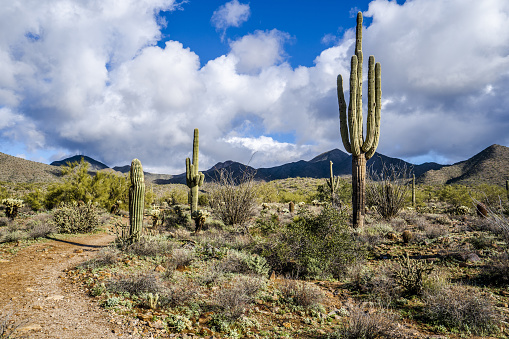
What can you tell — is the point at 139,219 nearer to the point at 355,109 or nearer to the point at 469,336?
the point at 469,336

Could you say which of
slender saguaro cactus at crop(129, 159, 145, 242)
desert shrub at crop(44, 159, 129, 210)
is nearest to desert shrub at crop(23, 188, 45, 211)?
desert shrub at crop(44, 159, 129, 210)

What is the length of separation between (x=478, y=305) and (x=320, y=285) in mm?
2848

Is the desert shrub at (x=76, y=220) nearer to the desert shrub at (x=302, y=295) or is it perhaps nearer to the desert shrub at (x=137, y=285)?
the desert shrub at (x=137, y=285)

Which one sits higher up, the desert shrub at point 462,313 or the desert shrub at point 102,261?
the desert shrub at point 102,261

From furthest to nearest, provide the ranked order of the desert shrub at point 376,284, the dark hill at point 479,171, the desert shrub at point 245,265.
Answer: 1. the dark hill at point 479,171
2. the desert shrub at point 245,265
3. the desert shrub at point 376,284

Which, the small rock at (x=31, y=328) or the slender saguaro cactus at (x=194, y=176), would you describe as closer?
the small rock at (x=31, y=328)

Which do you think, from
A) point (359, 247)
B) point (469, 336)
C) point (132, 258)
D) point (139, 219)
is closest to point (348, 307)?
point (469, 336)

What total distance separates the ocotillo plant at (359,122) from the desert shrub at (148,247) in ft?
23.4

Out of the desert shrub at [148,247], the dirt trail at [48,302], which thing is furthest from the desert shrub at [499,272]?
the desert shrub at [148,247]

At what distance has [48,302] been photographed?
4543 mm

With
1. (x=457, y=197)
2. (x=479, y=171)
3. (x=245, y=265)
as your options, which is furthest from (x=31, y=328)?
(x=479, y=171)

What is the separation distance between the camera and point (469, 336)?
13.4 ft

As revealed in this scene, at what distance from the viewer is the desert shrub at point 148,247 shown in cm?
755

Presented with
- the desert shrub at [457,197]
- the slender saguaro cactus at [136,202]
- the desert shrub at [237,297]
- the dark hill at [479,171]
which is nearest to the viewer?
the desert shrub at [237,297]
